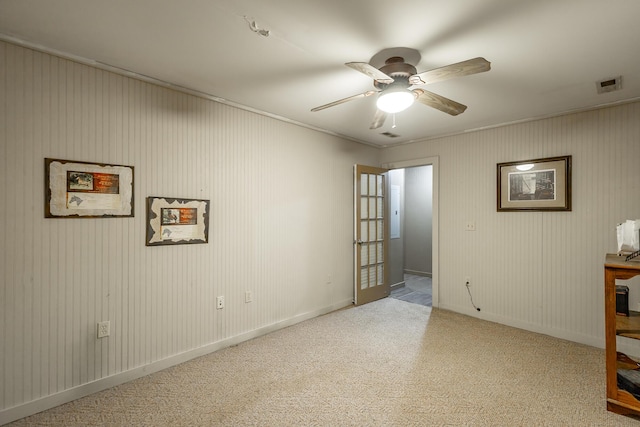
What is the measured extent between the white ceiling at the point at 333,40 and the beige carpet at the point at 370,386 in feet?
8.03

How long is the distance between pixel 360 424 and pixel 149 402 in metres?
1.49

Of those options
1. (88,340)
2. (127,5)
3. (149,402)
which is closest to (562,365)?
(149,402)

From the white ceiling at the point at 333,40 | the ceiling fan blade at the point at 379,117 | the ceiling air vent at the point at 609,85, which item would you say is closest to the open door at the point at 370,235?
the ceiling fan blade at the point at 379,117

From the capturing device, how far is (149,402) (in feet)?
7.04

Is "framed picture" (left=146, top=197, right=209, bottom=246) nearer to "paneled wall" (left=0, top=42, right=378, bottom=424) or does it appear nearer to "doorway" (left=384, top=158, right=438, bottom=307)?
"paneled wall" (left=0, top=42, right=378, bottom=424)

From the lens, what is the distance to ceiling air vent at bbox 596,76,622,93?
2461 millimetres

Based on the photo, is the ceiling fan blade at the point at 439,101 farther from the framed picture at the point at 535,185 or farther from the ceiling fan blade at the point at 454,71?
the framed picture at the point at 535,185

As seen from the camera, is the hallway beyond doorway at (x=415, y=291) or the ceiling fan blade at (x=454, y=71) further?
the hallway beyond doorway at (x=415, y=291)

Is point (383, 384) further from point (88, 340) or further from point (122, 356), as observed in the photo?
point (88, 340)

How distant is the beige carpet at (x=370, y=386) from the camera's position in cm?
199

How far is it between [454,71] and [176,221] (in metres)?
2.46

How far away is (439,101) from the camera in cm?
228

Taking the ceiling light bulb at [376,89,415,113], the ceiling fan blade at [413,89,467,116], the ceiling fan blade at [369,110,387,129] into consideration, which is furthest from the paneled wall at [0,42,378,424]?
the ceiling fan blade at [413,89,467,116]

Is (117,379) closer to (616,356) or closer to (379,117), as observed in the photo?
(379,117)
